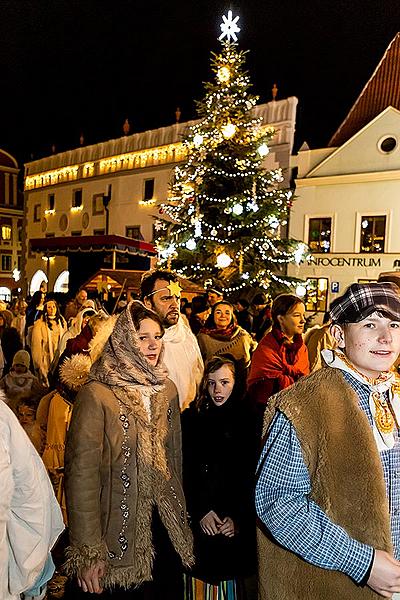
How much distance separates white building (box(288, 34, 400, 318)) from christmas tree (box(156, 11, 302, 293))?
6.31 meters

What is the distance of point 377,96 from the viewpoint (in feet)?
78.1

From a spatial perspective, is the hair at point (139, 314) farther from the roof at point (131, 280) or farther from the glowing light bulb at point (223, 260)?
the glowing light bulb at point (223, 260)

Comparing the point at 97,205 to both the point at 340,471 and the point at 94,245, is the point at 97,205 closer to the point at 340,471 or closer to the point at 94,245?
the point at 94,245

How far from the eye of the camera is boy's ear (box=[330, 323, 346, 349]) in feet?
7.15

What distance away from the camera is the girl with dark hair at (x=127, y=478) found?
8.88 feet

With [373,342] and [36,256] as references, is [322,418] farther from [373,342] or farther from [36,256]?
[36,256]

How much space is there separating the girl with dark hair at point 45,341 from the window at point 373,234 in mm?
15966

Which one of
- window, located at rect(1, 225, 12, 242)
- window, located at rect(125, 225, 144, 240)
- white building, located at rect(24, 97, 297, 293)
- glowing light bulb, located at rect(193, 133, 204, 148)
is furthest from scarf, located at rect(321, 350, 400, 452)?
→ window, located at rect(1, 225, 12, 242)

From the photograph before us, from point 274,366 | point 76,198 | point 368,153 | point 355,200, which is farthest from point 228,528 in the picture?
point 76,198

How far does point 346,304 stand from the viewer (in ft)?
6.95

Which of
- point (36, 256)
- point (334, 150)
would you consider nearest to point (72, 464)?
point (334, 150)

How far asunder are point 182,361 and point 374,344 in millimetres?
2956

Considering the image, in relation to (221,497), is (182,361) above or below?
above

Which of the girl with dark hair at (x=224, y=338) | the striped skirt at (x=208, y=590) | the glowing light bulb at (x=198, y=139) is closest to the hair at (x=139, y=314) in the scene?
the striped skirt at (x=208, y=590)
